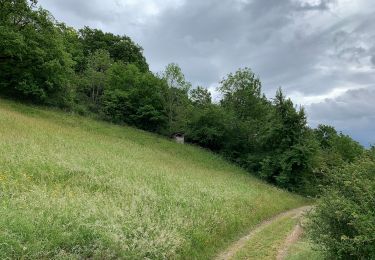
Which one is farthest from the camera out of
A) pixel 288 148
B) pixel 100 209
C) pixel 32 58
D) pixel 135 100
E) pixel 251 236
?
pixel 135 100

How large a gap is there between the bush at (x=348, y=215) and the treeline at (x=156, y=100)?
1718 centimetres

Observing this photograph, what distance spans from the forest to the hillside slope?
429 centimetres

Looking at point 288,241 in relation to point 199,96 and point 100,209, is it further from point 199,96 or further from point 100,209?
point 199,96

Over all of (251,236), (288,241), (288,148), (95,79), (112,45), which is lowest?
(251,236)

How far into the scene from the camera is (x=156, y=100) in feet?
174

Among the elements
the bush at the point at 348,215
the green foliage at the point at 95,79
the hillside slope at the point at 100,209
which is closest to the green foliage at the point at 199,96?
the green foliage at the point at 95,79

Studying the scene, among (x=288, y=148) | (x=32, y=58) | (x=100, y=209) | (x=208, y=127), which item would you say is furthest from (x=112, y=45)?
(x=100, y=209)

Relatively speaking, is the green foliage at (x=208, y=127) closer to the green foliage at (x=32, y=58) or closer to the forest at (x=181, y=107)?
the forest at (x=181, y=107)

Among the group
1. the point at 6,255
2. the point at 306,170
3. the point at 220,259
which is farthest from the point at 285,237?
the point at 306,170

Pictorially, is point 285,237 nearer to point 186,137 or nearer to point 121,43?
point 186,137

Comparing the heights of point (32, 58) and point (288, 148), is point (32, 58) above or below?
above

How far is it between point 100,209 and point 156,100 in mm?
42433

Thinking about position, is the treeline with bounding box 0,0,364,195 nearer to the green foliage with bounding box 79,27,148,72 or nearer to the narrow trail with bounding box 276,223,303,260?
the green foliage with bounding box 79,27,148,72

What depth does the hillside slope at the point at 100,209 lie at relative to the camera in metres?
8.49
